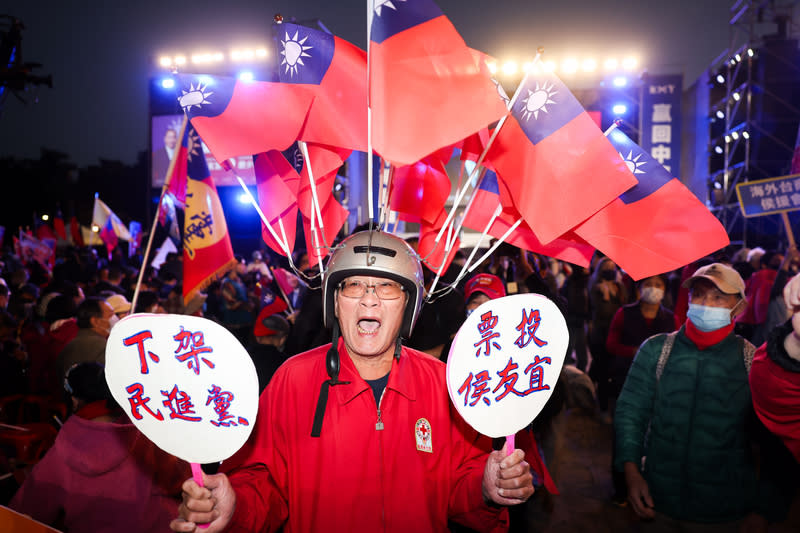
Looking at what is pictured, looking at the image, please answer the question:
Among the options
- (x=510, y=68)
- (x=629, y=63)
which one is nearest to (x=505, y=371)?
(x=510, y=68)

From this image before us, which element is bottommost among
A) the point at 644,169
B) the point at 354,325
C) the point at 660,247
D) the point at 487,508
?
the point at 487,508

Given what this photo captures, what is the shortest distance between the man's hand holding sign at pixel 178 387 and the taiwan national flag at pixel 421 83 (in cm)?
90

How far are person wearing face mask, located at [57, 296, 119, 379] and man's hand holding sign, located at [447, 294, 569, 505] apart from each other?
353cm

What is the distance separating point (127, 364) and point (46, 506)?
1535 millimetres

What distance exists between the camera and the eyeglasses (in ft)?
7.38

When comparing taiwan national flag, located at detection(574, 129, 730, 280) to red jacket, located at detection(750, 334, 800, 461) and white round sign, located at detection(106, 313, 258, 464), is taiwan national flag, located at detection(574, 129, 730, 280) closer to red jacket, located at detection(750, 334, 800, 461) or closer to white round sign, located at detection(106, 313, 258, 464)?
red jacket, located at detection(750, 334, 800, 461)

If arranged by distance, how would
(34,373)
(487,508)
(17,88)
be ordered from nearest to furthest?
(487,508)
(34,373)
(17,88)

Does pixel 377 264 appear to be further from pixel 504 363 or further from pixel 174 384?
pixel 174 384

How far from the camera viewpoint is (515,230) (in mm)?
2750

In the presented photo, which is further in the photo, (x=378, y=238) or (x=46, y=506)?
(x=46, y=506)

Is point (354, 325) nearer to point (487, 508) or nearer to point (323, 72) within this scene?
point (487, 508)

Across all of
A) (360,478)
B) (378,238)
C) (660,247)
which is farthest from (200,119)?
(660,247)

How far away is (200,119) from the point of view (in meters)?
Result: 2.36

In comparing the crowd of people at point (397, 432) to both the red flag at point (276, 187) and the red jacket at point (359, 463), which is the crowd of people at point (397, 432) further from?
the red flag at point (276, 187)
